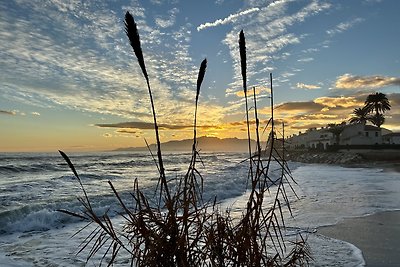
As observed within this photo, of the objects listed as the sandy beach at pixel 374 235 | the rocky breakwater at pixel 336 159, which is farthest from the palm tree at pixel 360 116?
the sandy beach at pixel 374 235

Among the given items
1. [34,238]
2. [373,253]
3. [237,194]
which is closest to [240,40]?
[373,253]

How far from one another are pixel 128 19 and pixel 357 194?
1495 cm

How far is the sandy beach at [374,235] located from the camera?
5.61 m

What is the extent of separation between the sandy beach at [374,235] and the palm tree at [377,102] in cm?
6491

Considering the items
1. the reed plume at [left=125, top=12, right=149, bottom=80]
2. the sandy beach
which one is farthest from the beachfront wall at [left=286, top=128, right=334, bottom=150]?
the reed plume at [left=125, top=12, right=149, bottom=80]

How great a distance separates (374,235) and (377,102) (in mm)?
68831

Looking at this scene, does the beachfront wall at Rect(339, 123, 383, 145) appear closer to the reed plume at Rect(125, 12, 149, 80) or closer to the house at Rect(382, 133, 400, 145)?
the house at Rect(382, 133, 400, 145)

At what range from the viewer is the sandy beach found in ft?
18.4

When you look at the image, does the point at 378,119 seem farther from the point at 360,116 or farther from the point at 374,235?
the point at 374,235

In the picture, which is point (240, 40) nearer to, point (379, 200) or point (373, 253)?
point (373, 253)

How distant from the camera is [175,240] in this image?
192 cm

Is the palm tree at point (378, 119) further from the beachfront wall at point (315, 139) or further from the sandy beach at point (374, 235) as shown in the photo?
the sandy beach at point (374, 235)

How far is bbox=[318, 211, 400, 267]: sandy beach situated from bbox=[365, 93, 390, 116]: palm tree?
64.9 m

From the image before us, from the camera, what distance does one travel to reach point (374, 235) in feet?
23.8
